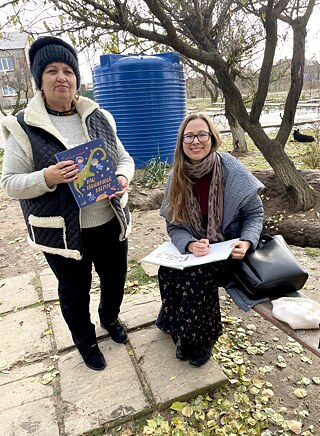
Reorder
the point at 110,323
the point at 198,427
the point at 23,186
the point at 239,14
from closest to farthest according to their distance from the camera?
the point at 23,186 → the point at 198,427 → the point at 110,323 → the point at 239,14

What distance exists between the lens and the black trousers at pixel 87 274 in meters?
2.00

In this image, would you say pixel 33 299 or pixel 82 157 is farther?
pixel 33 299

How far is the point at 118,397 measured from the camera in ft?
6.79

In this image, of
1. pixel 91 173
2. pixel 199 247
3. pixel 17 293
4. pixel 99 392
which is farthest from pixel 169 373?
pixel 17 293

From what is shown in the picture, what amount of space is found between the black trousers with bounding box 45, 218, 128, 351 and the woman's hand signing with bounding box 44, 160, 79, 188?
0.39 m

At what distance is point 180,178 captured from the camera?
2246 millimetres

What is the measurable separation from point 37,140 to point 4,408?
5.31ft

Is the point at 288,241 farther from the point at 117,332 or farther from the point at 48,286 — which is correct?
the point at 48,286

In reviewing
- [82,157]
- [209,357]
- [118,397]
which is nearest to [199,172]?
[82,157]

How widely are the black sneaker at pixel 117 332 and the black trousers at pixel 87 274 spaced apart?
0.24 meters

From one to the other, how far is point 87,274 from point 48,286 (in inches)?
57.1

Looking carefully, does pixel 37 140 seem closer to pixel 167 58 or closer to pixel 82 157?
pixel 82 157

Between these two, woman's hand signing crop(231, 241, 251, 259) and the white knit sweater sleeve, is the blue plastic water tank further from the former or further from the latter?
the white knit sweater sleeve

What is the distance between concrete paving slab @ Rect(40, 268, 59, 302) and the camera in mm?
3168
